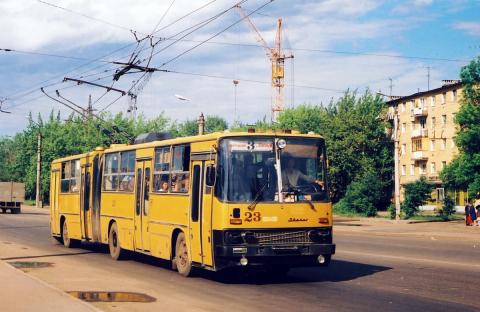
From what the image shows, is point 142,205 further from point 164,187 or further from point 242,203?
point 242,203

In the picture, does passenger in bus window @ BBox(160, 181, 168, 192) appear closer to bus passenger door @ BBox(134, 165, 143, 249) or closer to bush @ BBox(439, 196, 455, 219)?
bus passenger door @ BBox(134, 165, 143, 249)

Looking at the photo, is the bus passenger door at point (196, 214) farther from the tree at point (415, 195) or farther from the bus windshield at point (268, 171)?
the tree at point (415, 195)

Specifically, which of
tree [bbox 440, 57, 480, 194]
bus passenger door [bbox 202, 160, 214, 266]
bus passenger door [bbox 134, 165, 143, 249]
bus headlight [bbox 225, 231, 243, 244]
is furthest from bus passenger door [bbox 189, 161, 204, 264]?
tree [bbox 440, 57, 480, 194]

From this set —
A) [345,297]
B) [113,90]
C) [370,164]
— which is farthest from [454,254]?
[370,164]

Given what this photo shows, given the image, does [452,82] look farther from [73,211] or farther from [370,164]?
[73,211]

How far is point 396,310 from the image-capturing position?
1055 cm

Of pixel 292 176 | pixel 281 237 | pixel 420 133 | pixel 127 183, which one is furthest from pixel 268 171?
pixel 420 133

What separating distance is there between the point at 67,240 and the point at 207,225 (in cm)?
1182

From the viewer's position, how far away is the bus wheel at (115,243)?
63.8 feet

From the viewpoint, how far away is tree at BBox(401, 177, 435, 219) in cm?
4784

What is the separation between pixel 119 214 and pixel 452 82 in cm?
7398

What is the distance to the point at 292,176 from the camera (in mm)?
13914

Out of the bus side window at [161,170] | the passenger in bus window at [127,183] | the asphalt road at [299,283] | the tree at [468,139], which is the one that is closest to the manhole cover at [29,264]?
the asphalt road at [299,283]

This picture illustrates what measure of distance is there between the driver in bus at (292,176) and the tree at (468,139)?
131 ft
